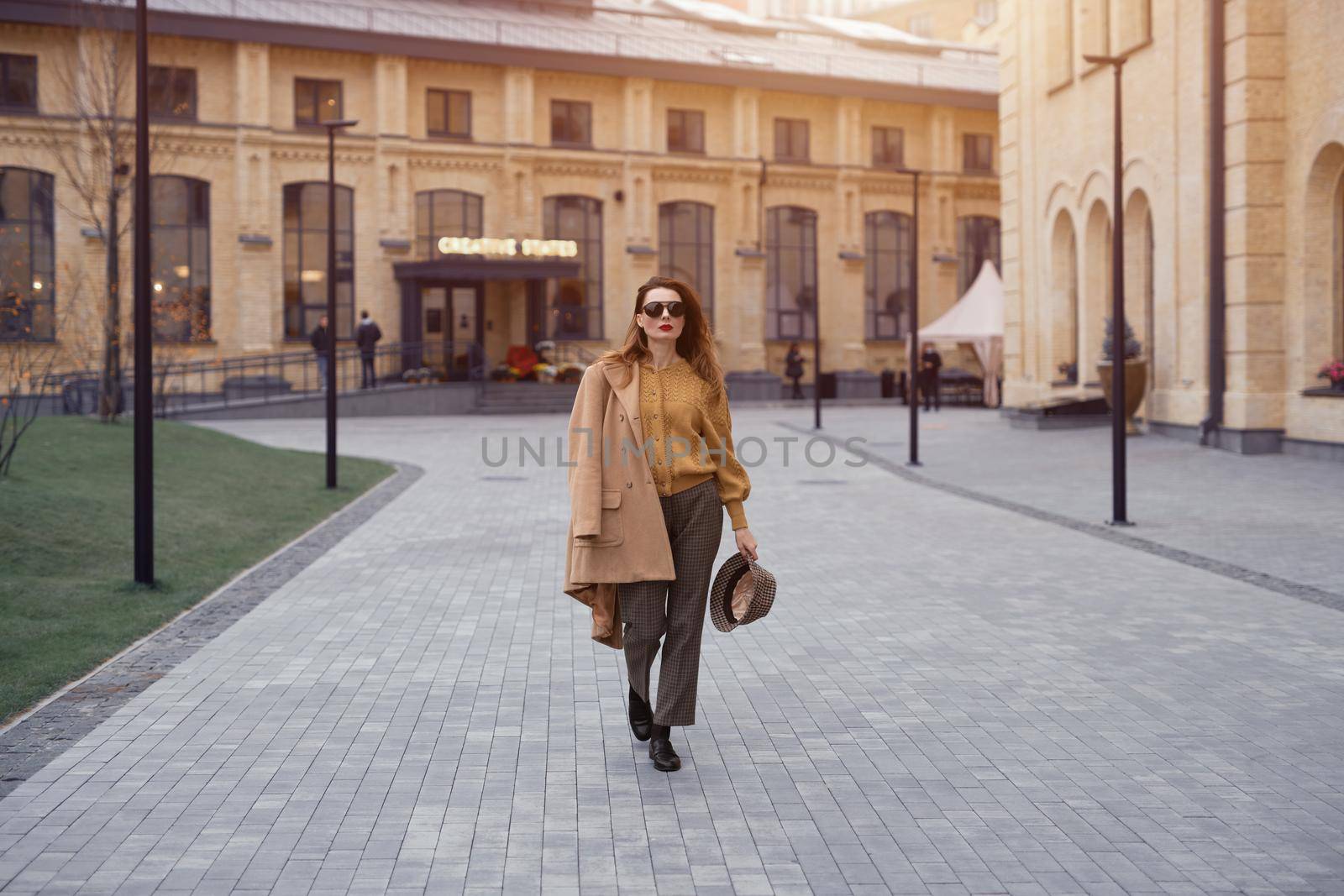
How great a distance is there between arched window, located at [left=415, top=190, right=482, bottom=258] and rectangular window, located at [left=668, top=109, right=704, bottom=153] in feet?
22.2

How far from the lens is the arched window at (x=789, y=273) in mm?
46156

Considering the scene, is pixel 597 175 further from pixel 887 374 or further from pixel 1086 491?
pixel 1086 491

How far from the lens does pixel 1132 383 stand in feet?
82.3

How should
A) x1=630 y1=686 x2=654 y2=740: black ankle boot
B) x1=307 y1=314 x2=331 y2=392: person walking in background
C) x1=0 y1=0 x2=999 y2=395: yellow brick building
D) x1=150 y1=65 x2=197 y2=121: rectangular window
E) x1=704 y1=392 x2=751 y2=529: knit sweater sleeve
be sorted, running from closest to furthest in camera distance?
x1=704 y1=392 x2=751 y2=529: knit sweater sleeve → x1=630 y1=686 x2=654 y2=740: black ankle boot → x1=307 y1=314 x2=331 y2=392: person walking in background → x1=150 y1=65 x2=197 y2=121: rectangular window → x1=0 y1=0 x2=999 y2=395: yellow brick building

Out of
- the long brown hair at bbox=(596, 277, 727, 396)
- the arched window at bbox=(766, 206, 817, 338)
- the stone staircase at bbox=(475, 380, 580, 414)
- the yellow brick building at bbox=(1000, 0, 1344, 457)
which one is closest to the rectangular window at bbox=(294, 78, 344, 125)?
the stone staircase at bbox=(475, 380, 580, 414)

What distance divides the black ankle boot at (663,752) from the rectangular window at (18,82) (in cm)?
3690

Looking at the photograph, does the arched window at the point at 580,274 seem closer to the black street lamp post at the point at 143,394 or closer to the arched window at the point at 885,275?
the arched window at the point at 885,275

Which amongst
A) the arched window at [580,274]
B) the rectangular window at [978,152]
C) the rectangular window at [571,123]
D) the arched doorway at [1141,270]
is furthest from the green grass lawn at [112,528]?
the rectangular window at [978,152]

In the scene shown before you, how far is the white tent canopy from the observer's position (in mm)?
39312

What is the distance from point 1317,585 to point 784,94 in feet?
125

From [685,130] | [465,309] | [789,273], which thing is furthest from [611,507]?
[789,273]

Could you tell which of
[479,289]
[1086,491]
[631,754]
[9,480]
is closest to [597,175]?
[479,289]

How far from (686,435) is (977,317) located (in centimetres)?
3517

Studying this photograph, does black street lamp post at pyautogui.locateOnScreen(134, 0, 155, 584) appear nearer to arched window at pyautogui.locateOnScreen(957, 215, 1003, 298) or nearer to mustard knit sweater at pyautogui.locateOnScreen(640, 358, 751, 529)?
mustard knit sweater at pyautogui.locateOnScreen(640, 358, 751, 529)
